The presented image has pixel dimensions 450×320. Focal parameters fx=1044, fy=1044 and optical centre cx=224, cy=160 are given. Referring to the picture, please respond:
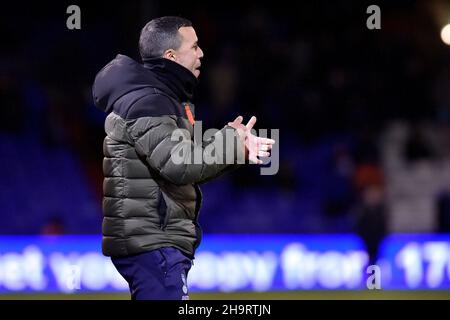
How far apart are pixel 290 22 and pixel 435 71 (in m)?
2.14

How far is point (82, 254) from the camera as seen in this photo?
11703 mm

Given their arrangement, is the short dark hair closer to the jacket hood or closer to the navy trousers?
the jacket hood

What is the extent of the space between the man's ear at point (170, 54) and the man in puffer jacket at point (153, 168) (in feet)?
0.21

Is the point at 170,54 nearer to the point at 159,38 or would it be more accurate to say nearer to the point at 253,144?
the point at 159,38

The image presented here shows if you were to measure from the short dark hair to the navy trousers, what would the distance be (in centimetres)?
90

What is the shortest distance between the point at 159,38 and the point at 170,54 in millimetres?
89

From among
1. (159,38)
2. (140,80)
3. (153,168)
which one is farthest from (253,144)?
(159,38)

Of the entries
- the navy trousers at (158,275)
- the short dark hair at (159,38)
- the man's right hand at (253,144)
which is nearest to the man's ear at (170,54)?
the short dark hair at (159,38)

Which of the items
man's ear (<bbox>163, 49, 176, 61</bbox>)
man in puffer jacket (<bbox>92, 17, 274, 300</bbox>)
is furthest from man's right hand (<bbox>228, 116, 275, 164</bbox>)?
man's ear (<bbox>163, 49, 176, 61</bbox>)

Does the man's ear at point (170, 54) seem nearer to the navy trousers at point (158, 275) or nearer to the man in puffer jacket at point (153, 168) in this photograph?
the man in puffer jacket at point (153, 168)

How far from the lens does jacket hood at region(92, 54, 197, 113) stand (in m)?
4.53

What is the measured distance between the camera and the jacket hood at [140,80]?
4.53 metres

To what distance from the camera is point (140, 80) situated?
4.54m
